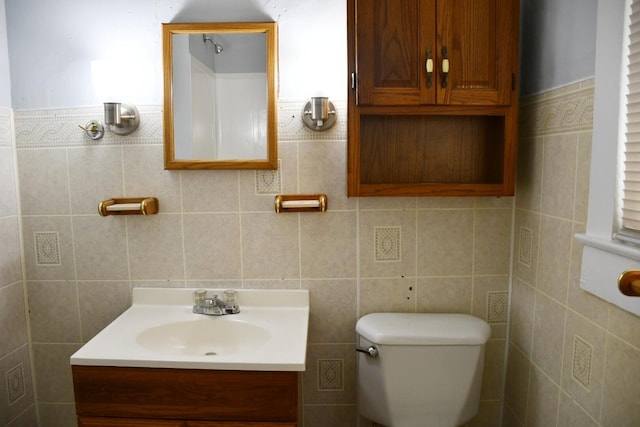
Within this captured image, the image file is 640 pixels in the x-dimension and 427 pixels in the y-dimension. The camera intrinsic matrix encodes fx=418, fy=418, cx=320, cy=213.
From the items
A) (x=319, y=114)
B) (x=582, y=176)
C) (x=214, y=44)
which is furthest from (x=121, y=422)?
(x=582, y=176)

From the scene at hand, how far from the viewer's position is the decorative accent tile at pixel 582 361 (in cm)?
111

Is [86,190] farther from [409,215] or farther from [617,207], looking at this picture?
[617,207]

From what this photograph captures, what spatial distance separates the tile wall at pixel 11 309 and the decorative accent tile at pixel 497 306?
1.81m

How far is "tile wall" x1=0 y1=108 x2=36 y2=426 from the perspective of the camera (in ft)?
5.04

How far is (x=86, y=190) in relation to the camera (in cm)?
158

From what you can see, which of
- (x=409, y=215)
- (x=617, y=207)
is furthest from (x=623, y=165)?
(x=409, y=215)

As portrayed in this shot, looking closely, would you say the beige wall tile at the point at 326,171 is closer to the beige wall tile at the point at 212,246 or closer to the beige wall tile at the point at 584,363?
the beige wall tile at the point at 212,246

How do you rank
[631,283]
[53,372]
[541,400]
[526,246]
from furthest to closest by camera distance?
[53,372] → [526,246] → [541,400] → [631,283]

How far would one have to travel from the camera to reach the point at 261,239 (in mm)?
1578

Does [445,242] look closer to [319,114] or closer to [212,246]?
[319,114]

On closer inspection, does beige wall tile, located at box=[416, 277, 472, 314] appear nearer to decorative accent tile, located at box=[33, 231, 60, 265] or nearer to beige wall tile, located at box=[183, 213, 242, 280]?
beige wall tile, located at box=[183, 213, 242, 280]

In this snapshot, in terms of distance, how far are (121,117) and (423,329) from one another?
1299 mm

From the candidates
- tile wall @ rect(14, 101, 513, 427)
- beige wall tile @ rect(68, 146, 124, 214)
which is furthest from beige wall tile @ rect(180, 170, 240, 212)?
beige wall tile @ rect(68, 146, 124, 214)

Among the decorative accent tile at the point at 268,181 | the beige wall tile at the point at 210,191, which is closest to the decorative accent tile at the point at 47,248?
the beige wall tile at the point at 210,191
